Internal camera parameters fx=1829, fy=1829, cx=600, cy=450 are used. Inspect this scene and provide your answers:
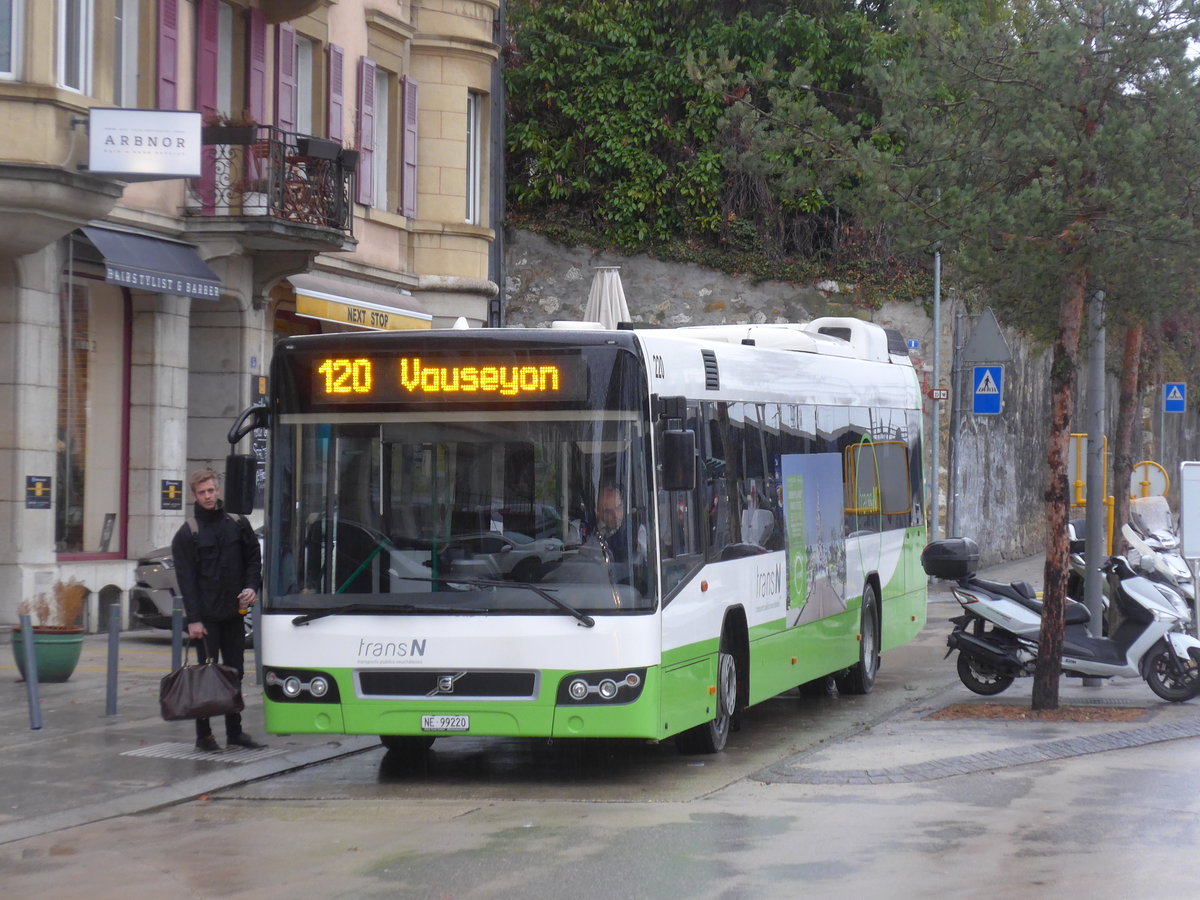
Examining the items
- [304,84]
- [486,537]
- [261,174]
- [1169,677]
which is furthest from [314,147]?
[486,537]

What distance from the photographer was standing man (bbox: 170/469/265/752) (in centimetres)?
1125

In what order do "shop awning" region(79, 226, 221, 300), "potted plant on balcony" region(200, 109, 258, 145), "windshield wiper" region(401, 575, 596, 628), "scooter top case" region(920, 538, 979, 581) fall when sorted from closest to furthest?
"windshield wiper" region(401, 575, 596, 628) < "scooter top case" region(920, 538, 979, 581) < "shop awning" region(79, 226, 221, 300) < "potted plant on balcony" region(200, 109, 258, 145)

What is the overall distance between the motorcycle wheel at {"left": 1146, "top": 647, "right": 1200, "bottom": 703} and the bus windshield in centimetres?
552

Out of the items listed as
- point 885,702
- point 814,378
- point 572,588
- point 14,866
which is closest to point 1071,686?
point 885,702

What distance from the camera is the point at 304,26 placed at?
2259cm

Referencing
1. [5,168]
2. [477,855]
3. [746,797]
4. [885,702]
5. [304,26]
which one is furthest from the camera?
[304,26]

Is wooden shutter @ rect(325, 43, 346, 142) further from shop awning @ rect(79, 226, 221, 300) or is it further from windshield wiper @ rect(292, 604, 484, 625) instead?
windshield wiper @ rect(292, 604, 484, 625)

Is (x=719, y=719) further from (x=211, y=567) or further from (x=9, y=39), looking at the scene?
(x=9, y=39)

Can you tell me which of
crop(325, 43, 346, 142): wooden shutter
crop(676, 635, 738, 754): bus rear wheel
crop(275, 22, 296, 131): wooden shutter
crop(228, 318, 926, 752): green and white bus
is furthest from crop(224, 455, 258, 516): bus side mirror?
crop(325, 43, 346, 142): wooden shutter

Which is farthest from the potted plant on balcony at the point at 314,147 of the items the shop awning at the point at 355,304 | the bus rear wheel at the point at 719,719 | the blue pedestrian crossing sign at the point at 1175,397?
the blue pedestrian crossing sign at the point at 1175,397

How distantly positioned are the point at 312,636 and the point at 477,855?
2426 mm

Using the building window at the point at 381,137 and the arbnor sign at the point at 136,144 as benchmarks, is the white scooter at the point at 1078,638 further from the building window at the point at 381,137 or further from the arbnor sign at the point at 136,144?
the building window at the point at 381,137

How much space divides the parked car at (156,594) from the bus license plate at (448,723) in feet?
26.7

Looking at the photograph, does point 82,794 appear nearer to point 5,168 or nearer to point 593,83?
point 5,168
